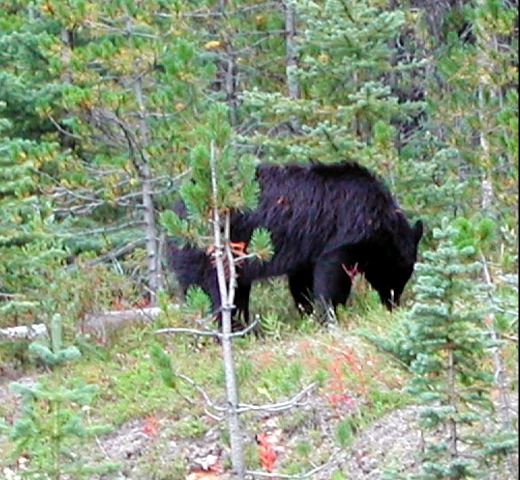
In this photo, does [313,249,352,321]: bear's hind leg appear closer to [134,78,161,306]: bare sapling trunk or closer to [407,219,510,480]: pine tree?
[134,78,161,306]: bare sapling trunk

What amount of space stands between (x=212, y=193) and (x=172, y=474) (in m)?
2.54

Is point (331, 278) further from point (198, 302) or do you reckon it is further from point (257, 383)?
point (198, 302)

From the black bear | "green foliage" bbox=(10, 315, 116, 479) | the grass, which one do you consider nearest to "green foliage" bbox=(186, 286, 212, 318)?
the grass

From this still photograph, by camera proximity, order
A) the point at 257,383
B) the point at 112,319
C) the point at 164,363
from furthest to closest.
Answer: the point at 112,319, the point at 257,383, the point at 164,363

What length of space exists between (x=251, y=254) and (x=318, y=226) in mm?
5062

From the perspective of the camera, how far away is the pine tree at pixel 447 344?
5.70 m

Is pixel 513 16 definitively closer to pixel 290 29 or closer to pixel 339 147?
pixel 339 147

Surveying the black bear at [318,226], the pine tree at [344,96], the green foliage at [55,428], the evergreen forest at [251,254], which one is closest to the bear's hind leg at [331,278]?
the black bear at [318,226]

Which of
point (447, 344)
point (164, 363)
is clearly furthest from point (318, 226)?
point (447, 344)

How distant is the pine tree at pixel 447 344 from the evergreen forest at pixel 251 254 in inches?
0.5

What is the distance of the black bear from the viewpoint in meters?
11.2

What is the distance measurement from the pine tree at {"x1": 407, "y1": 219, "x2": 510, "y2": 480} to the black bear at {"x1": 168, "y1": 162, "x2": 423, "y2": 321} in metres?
5.24

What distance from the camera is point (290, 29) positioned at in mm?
16734

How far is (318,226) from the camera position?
1133 cm
